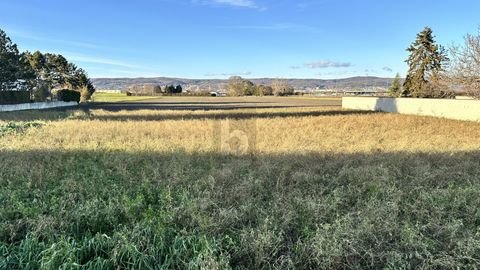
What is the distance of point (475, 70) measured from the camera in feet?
58.5

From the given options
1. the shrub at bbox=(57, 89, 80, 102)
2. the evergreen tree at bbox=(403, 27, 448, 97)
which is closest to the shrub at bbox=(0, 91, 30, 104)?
the shrub at bbox=(57, 89, 80, 102)

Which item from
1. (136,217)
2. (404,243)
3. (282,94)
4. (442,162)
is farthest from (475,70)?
(282,94)

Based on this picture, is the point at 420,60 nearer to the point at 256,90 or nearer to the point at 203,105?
the point at 203,105

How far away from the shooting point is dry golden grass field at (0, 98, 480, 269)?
301cm

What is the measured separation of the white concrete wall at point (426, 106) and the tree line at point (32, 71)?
3067 cm

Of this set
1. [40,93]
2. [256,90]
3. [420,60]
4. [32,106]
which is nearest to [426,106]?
[420,60]

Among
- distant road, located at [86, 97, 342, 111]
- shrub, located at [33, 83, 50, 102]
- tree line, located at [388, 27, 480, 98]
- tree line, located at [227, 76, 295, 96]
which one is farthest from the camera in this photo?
tree line, located at [227, 76, 295, 96]

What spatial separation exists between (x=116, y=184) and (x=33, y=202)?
124 centimetres

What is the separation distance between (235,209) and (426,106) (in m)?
24.2

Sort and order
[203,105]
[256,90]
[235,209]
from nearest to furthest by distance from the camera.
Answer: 1. [235,209]
2. [203,105]
3. [256,90]

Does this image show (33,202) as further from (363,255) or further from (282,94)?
(282,94)

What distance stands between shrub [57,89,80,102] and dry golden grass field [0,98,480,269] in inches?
1330

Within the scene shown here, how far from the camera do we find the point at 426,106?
78.8 feet

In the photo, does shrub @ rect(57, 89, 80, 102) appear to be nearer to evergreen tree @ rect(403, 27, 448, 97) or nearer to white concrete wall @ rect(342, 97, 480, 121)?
white concrete wall @ rect(342, 97, 480, 121)
